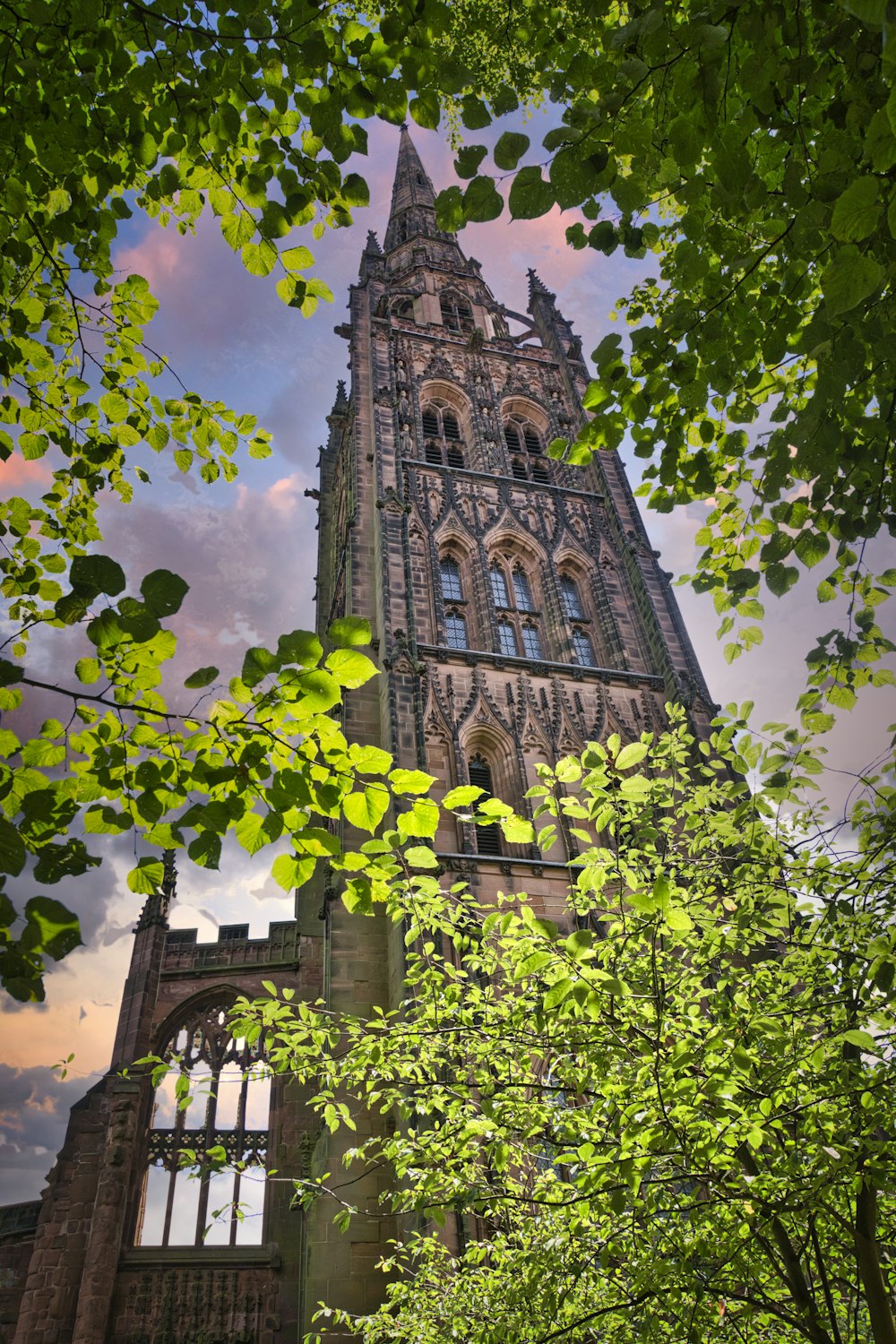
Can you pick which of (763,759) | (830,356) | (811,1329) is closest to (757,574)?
(763,759)

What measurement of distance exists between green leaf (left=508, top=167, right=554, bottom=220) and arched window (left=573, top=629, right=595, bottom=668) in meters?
16.3

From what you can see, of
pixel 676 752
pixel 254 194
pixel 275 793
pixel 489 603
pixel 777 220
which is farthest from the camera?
pixel 489 603

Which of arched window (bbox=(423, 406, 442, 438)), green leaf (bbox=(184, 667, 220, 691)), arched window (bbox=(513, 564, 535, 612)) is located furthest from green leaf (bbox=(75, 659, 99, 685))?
arched window (bbox=(423, 406, 442, 438))

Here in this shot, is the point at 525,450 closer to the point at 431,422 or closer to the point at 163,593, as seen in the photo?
the point at 431,422

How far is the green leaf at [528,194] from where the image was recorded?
280 centimetres

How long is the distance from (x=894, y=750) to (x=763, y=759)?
694 millimetres

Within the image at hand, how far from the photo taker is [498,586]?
20328 mm

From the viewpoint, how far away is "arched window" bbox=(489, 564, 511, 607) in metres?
20.0

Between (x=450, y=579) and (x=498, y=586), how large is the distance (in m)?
1.25

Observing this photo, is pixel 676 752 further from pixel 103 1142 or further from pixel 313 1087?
pixel 103 1142

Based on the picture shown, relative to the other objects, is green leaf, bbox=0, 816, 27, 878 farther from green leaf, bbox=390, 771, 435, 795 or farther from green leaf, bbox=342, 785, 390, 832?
green leaf, bbox=390, 771, 435, 795

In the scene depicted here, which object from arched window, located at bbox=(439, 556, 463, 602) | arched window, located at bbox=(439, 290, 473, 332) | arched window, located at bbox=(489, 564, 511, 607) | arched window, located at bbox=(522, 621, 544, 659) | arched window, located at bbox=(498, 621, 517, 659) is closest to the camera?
arched window, located at bbox=(498, 621, 517, 659)

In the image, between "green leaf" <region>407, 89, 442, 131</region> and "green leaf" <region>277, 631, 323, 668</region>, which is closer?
"green leaf" <region>277, 631, 323, 668</region>

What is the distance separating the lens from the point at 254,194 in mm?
3680
